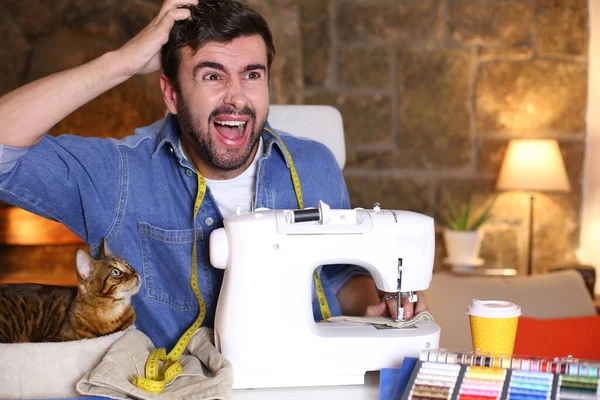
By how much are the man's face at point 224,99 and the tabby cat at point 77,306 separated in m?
0.38

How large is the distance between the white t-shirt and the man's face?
2.5 inches

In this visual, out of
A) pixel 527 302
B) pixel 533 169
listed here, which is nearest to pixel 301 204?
pixel 527 302

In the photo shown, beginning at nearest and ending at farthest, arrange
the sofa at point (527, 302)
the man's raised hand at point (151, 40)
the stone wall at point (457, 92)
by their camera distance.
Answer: the man's raised hand at point (151, 40) < the sofa at point (527, 302) < the stone wall at point (457, 92)

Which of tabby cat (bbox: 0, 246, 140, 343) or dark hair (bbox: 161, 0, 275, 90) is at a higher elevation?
dark hair (bbox: 161, 0, 275, 90)

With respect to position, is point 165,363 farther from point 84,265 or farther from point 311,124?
point 311,124

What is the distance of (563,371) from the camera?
3.59ft

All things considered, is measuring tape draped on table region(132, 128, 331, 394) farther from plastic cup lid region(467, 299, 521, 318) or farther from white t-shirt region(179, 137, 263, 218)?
plastic cup lid region(467, 299, 521, 318)

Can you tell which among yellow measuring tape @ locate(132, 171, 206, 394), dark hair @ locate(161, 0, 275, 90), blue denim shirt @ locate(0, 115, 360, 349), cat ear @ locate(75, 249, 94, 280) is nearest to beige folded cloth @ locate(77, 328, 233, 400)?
yellow measuring tape @ locate(132, 171, 206, 394)

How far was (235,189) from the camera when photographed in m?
1.71

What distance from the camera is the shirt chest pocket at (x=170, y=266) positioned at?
1.57 metres

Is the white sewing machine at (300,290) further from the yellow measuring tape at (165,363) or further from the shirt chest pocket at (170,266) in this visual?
the shirt chest pocket at (170,266)

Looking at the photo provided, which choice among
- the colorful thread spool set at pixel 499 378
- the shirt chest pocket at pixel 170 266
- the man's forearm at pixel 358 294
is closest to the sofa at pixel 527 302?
the man's forearm at pixel 358 294

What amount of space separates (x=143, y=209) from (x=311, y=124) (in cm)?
58

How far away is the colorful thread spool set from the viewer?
105cm
